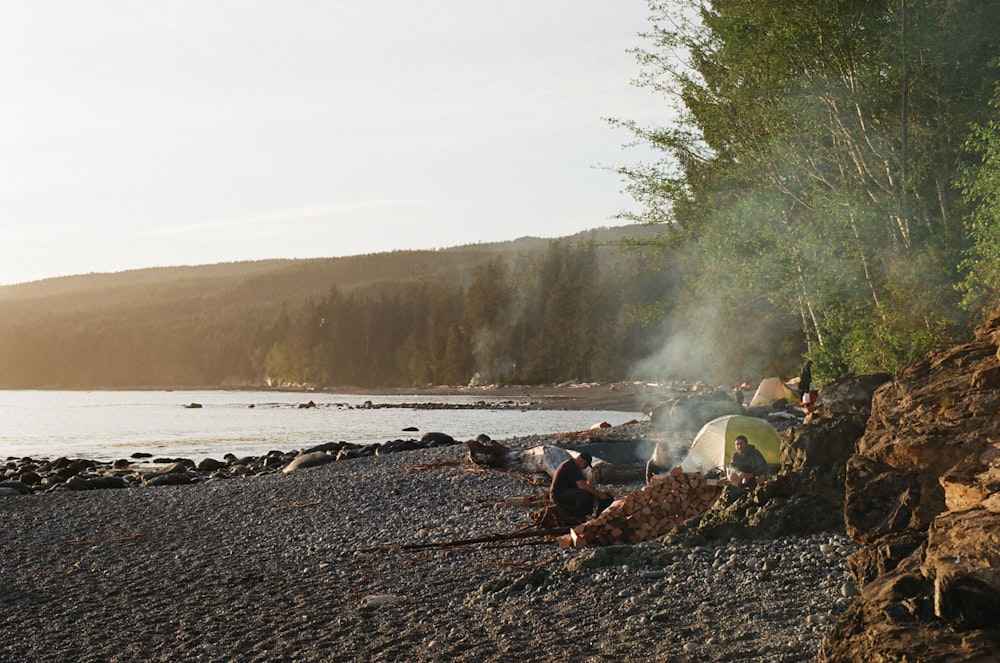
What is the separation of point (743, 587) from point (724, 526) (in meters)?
2.16

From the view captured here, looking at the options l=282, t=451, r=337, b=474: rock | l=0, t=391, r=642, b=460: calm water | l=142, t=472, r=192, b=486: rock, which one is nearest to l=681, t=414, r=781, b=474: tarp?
l=282, t=451, r=337, b=474: rock

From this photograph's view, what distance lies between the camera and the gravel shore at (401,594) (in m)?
8.06

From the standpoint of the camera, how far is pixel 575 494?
14.0 meters

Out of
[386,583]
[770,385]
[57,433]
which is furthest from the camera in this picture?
[57,433]

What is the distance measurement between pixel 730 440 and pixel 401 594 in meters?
8.93

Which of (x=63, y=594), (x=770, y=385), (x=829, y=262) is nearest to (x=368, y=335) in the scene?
(x=770, y=385)

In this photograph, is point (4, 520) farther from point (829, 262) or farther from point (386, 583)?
point (829, 262)

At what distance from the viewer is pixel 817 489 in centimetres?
1119

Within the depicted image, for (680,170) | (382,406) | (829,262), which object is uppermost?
(680,170)

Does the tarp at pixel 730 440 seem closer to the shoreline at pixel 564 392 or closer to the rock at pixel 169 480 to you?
the rock at pixel 169 480

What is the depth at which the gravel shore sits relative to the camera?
8062 mm

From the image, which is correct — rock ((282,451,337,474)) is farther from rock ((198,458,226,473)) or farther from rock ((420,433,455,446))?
rock ((420,433,455,446))

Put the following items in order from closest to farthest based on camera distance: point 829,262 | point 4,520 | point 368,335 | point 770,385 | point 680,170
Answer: point 4,520, point 829,262, point 680,170, point 770,385, point 368,335

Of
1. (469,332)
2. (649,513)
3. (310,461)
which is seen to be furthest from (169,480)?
(469,332)
